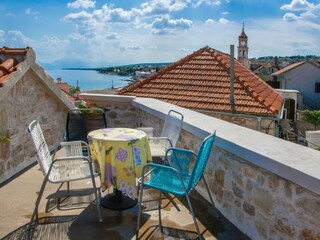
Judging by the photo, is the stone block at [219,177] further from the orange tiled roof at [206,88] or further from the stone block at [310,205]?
the orange tiled roof at [206,88]

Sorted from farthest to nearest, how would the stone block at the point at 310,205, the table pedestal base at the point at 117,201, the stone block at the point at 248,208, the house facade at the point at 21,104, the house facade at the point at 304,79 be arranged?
the house facade at the point at 304,79 → the house facade at the point at 21,104 → the table pedestal base at the point at 117,201 → the stone block at the point at 248,208 → the stone block at the point at 310,205

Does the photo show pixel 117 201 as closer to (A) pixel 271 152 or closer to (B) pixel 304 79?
(A) pixel 271 152

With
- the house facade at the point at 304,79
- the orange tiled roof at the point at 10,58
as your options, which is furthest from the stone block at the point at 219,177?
the house facade at the point at 304,79

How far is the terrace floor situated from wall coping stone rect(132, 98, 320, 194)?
2.42 ft

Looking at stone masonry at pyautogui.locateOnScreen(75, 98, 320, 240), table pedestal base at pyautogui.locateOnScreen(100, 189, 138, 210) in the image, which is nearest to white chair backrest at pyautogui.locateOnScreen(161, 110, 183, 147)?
stone masonry at pyautogui.locateOnScreen(75, 98, 320, 240)

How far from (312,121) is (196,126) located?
2955 cm

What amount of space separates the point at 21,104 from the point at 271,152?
11.8 ft

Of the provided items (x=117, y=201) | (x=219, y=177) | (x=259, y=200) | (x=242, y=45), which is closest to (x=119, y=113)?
(x=117, y=201)

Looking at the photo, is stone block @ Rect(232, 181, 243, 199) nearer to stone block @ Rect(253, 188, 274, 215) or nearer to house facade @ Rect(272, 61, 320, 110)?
stone block @ Rect(253, 188, 274, 215)

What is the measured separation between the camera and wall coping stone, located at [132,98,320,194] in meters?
2.27

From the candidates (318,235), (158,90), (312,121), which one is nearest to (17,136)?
(318,235)

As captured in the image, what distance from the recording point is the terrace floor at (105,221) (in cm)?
300

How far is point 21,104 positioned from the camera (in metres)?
4.84

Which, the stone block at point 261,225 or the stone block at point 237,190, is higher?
the stone block at point 237,190
